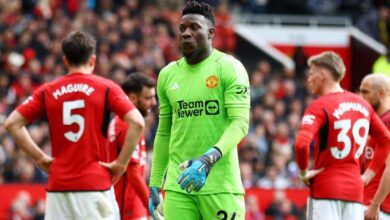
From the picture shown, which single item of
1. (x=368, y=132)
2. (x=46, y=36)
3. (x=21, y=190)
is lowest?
(x=21, y=190)

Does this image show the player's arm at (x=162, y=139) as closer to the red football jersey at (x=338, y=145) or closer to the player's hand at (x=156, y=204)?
the player's hand at (x=156, y=204)

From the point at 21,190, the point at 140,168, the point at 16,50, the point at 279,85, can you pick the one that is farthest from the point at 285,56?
the point at 140,168

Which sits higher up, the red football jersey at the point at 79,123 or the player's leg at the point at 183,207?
the red football jersey at the point at 79,123

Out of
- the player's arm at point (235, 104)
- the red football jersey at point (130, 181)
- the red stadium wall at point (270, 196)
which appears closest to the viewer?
the player's arm at point (235, 104)

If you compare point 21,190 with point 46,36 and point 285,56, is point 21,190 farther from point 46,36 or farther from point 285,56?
point 285,56

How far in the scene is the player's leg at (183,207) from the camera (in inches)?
324

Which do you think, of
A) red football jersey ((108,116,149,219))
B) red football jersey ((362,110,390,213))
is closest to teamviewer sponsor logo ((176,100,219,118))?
red football jersey ((108,116,149,219))

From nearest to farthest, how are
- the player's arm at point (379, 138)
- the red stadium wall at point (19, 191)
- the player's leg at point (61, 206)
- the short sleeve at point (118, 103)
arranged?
the short sleeve at point (118, 103)
the player's leg at point (61, 206)
the player's arm at point (379, 138)
the red stadium wall at point (19, 191)

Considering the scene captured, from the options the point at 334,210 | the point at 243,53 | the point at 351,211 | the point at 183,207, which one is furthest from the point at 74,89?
the point at 243,53

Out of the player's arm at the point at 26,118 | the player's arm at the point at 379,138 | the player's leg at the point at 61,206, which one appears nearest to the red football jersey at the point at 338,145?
the player's arm at the point at 379,138

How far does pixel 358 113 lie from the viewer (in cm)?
957

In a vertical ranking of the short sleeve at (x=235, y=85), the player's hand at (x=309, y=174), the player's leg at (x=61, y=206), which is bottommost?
the player's leg at (x=61, y=206)

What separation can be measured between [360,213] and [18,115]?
3126 mm

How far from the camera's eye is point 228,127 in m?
8.08
